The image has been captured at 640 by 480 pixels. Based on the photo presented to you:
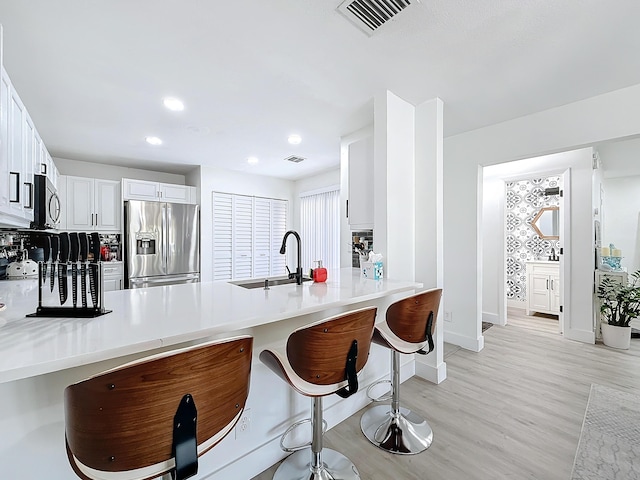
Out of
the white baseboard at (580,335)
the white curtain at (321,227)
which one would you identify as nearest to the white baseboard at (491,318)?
the white baseboard at (580,335)

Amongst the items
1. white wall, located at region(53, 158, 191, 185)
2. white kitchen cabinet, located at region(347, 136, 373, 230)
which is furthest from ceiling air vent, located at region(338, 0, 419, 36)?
white wall, located at region(53, 158, 191, 185)

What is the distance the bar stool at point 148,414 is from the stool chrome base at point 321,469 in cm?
90

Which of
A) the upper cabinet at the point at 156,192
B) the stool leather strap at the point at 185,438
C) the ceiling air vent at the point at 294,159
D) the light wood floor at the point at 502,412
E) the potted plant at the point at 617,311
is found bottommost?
the light wood floor at the point at 502,412

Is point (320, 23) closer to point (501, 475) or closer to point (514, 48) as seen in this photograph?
point (514, 48)

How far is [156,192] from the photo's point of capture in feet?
14.4

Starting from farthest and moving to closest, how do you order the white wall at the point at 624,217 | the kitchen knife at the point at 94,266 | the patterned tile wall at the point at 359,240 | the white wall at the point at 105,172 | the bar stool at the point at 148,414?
1. the white wall at the point at 624,217
2. the white wall at the point at 105,172
3. the patterned tile wall at the point at 359,240
4. the kitchen knife at the point at 94,266
5. the bar stool at the point at 148,414

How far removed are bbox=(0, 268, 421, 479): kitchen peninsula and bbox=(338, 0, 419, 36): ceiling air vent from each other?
1514mm

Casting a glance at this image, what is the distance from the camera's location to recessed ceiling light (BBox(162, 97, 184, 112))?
2.44m

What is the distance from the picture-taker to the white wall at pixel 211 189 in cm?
460

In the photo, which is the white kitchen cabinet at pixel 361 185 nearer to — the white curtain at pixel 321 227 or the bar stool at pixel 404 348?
the bar stool at pixel 404 348

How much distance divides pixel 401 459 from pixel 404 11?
2495 mm

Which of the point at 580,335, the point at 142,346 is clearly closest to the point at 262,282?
the point at 142,346

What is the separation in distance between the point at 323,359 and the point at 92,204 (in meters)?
4.37

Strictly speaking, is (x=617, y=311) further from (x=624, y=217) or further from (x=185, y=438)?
(x=185, y=438)
